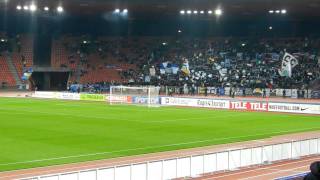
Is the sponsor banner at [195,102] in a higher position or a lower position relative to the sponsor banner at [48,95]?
lower

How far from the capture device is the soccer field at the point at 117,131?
20156 mm

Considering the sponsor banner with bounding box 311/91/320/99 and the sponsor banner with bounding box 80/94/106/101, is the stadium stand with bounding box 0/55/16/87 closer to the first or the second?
the sponsor banner with bounding box 80/94/106/101

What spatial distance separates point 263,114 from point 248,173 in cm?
2470

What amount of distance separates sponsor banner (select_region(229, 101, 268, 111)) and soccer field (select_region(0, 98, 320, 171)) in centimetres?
207

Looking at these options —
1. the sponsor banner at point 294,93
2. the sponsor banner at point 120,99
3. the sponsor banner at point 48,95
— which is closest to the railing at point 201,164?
the sponsor banner at point 120,99

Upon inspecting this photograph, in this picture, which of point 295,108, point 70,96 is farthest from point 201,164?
point 70,96

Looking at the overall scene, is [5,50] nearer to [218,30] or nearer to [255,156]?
[218,30]

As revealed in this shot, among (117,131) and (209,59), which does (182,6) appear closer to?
(209,59)

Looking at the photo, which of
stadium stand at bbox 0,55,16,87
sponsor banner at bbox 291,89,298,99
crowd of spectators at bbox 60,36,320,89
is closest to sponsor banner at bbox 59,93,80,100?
crowd of spectators at bbox 60,36,320,89

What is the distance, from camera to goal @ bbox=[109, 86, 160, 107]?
48466 mm

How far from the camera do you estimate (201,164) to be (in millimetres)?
15117

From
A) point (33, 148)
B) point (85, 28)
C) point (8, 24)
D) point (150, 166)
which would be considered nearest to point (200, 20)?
point (85, 28)

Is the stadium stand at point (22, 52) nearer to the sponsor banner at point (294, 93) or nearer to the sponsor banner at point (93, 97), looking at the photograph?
the sponsor banner at point (93, 97)

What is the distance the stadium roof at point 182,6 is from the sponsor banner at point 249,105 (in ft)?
46.8
